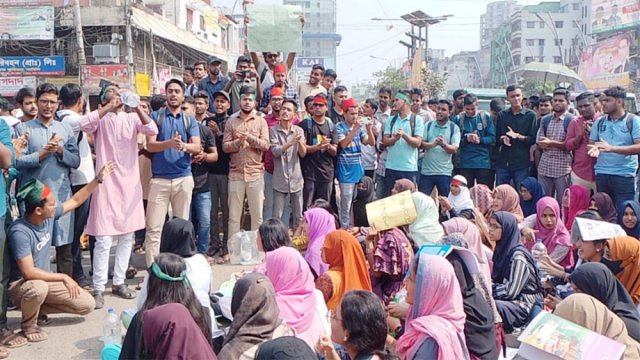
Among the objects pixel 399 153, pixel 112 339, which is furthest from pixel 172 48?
pixel 112 339

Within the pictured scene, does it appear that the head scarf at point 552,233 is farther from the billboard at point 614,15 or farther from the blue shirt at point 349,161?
the billboard at point 614,15

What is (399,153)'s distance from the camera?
7734 mm

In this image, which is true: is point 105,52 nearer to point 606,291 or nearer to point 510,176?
point 510,176

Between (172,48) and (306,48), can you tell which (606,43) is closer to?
(172,48)

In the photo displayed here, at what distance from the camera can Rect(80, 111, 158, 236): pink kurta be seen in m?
5.29

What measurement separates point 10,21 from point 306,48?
87873 mm

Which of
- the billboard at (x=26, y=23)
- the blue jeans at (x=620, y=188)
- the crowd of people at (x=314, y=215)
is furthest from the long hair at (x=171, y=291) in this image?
the billboard at (x=26, y=23)

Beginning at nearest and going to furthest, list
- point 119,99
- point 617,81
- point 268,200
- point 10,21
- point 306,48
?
point 119,99 → point 268,200 → point 10,21 → point 617,81 → point 306,48

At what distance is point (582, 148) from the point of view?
24.7 ft

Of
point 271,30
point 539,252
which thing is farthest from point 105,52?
point 539,252

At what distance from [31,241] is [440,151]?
16.9ft

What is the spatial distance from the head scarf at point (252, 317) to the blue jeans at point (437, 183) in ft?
16.0

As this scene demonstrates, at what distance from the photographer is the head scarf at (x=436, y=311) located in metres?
3.05

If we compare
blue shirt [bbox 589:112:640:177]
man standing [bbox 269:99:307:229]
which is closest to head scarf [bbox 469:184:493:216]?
blue shirt [bbox 589:112:640:177]
